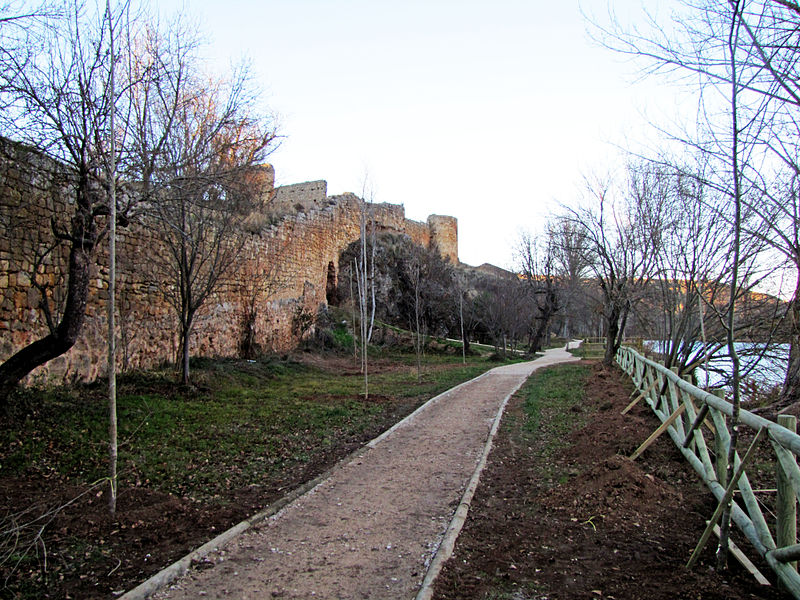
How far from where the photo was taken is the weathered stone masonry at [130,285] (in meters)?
6.93

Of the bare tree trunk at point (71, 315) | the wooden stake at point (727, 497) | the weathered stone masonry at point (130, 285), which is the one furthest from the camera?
the weathered stone masonry at point (130, 285)

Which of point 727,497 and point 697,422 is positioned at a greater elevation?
point 697,422

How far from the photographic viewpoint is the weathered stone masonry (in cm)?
693

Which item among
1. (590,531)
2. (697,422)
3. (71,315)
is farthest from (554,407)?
(71,315)

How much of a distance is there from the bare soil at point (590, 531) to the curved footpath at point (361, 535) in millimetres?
253

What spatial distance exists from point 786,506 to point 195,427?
22.0 ft

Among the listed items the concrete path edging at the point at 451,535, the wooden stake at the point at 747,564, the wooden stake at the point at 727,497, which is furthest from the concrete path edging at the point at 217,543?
the wooden stake at the point at 747,564

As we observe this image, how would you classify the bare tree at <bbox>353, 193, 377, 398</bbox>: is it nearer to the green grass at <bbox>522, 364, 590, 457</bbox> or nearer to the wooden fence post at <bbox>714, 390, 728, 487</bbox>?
the green grass at <bbox>522, 364, 590, 457</bbox>

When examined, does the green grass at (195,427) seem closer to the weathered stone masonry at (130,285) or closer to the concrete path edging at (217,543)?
the concrete path edging at (217,543)

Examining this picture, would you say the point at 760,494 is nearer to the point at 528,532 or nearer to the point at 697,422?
the point at 697,422

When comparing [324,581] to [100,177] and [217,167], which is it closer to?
[100,177]

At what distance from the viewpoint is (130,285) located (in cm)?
976

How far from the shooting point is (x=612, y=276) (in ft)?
47.0

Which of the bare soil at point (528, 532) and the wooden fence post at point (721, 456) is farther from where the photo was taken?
the wooden fence post at point (721, 456)
